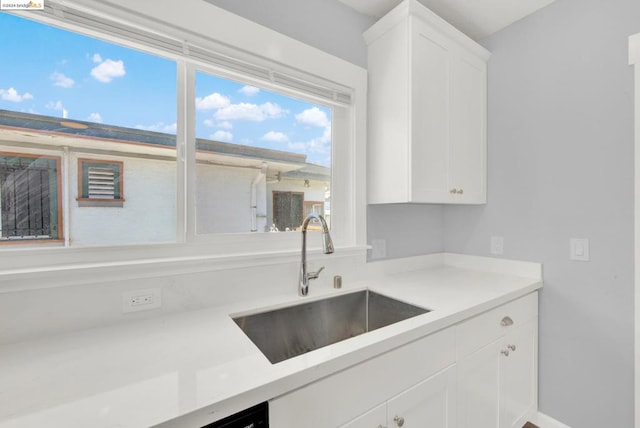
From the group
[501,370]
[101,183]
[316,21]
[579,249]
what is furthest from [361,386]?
[316,21]

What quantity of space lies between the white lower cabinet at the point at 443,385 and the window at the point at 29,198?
1048 millimetres

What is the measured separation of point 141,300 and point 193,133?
0.74m

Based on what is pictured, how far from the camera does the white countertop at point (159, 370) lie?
1.99 ft

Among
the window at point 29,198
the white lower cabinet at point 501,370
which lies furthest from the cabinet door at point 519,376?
the window at point 29,198

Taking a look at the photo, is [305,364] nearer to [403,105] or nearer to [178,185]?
[178,185]

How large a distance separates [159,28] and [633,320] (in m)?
2.51

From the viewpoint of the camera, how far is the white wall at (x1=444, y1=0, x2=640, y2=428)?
1.44 meters

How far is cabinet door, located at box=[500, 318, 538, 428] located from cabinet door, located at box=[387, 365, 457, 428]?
1.55 feet

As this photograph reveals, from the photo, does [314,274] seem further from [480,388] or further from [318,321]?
[480,388]

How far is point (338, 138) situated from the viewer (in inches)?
69.3

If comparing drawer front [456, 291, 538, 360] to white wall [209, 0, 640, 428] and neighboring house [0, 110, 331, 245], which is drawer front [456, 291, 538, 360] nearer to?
white wall [209, 0, 640, 428]

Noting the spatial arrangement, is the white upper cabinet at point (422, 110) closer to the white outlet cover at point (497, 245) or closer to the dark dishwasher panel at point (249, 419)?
the white outlet cover at point (497, 245)

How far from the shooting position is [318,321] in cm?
141

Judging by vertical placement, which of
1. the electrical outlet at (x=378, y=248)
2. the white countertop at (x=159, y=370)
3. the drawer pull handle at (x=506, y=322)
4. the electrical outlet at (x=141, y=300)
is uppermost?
the electrical outlet at (x=378, y=248)
